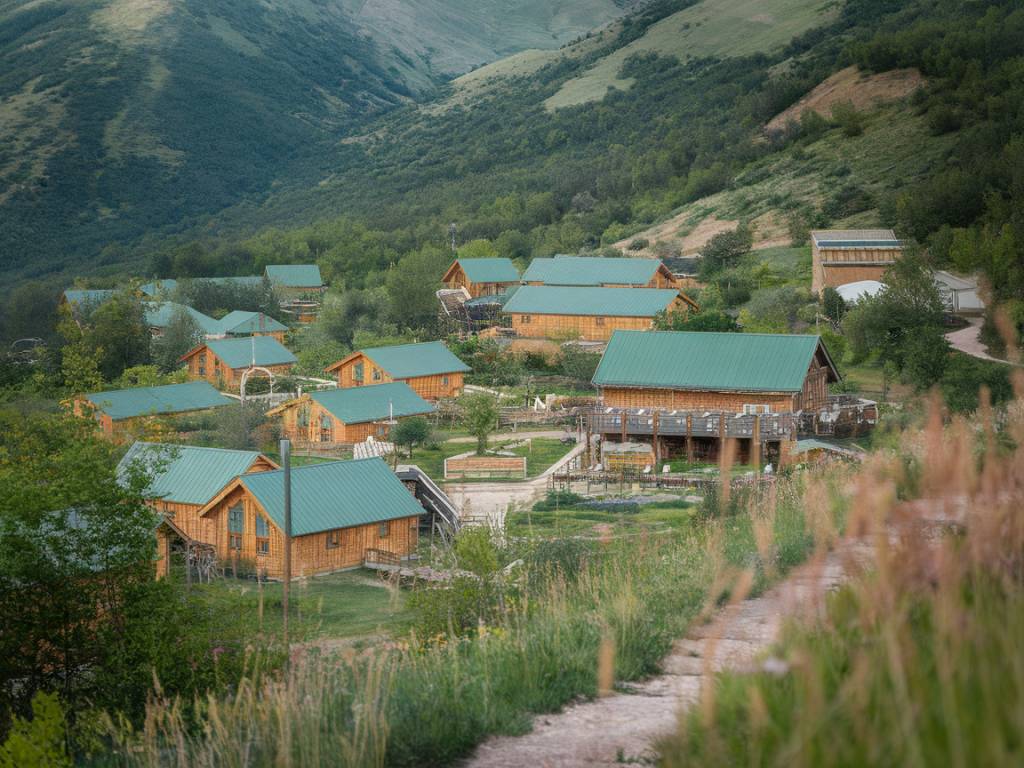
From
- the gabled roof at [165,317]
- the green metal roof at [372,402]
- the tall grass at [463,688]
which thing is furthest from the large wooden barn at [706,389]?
the gabled roof at [165,317]

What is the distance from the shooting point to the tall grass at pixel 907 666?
3361 millimetres

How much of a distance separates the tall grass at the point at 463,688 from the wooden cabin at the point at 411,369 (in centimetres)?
4071

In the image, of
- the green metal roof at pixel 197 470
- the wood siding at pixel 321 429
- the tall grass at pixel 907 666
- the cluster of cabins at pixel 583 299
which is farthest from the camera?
the cluster of cabins at pixel 583 299

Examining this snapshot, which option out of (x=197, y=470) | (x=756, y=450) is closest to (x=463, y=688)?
(x=756, y=450)

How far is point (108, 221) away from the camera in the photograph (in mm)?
138375

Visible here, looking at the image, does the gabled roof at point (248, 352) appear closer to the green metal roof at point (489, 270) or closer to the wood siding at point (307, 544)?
the green metal roof at point (489, 270)

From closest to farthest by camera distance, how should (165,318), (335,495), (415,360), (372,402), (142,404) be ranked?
(335,495) < (372,402) < (142,404) < (415,360) < (165,318)

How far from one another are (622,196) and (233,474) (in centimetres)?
7192

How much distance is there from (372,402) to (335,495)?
1690cm

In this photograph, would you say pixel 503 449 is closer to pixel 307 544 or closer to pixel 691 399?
pixel 691 399

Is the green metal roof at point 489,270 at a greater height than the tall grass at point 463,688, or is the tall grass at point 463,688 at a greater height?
the green metal roof at point 489,270

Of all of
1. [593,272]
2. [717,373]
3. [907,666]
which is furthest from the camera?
[593,272]

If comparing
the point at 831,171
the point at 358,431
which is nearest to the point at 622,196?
the point at 831,171

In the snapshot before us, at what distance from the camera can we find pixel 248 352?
190 feet
